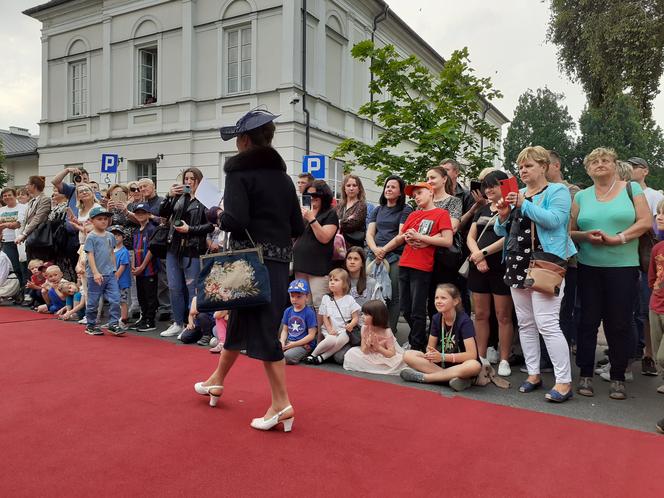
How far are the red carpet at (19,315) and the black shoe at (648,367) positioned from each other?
7.68 meters

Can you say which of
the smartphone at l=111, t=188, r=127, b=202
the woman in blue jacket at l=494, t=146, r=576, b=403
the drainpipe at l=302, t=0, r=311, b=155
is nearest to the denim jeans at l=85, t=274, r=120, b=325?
the smartphone at l=111, t=188, r=127, b=202

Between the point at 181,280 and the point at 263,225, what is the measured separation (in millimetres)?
3645

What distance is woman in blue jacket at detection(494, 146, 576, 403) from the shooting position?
13.9 ft

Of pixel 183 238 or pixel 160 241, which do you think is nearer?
pixel 183 238

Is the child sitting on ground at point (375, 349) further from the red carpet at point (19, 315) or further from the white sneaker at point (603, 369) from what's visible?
the red carpet at point (19, 315)

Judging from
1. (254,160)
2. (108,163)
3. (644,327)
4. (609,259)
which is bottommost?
(644,327)

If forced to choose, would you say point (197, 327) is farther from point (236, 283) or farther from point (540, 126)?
point (540, 126)

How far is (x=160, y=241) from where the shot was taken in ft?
22.2

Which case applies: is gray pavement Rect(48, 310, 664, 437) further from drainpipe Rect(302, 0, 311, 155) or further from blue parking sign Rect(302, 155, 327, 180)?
drainpipe Rect(302, 0, 311, 155)

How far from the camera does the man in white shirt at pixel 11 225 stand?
9273mm

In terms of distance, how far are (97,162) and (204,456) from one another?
62.8 feet

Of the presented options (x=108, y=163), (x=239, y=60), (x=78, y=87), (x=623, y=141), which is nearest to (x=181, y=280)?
(x=108, y=163)

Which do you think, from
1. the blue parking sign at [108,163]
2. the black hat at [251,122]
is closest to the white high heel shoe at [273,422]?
the black hat at [251,122]

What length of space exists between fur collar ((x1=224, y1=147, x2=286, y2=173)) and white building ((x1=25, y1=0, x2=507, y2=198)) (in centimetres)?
1307
